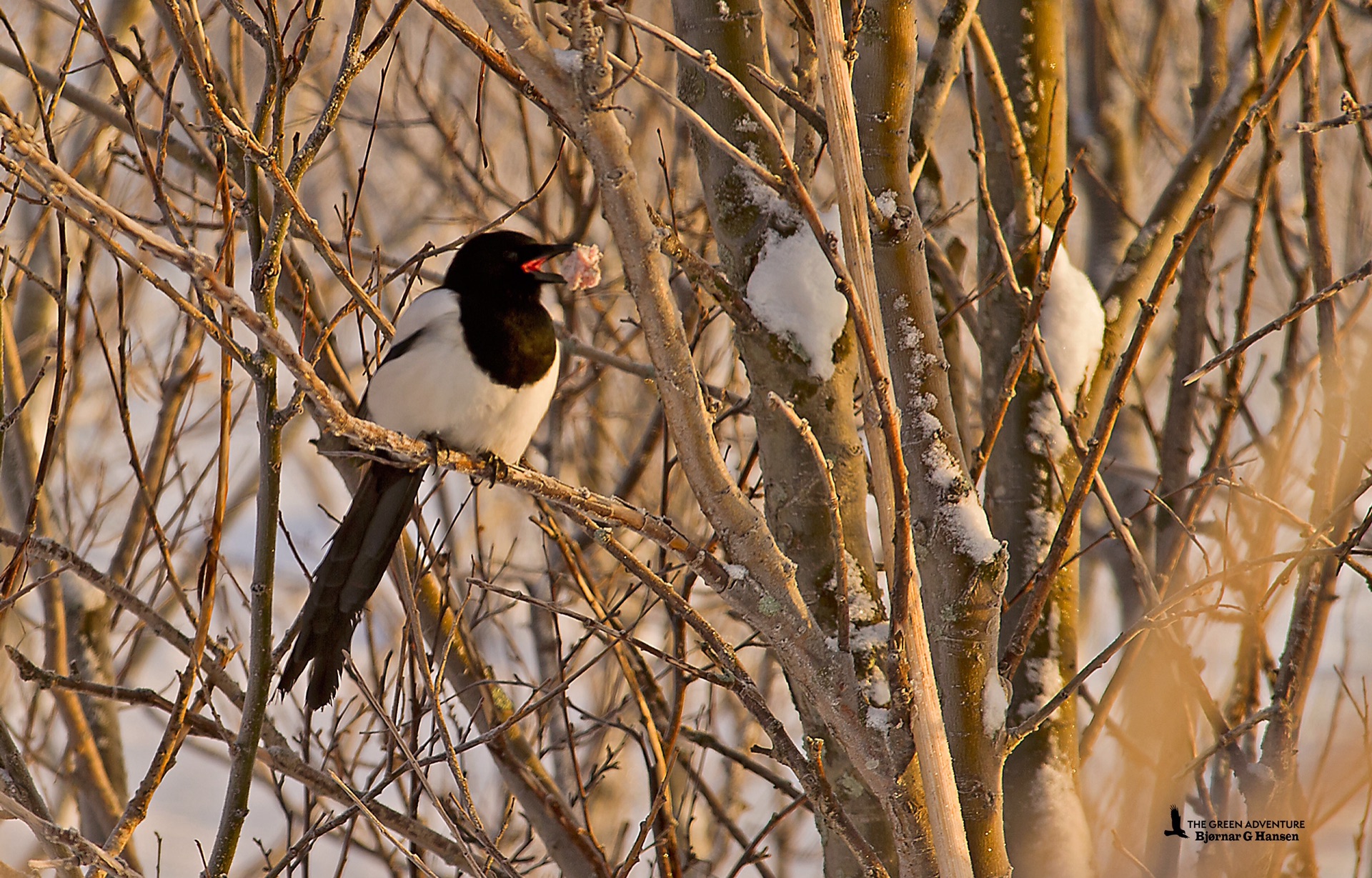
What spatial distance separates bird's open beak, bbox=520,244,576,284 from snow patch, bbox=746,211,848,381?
62cm

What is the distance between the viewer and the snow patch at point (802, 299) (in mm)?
2158

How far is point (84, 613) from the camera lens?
3211 millimetres

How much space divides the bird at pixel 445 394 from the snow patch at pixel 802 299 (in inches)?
21.9

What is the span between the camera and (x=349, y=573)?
2385mm

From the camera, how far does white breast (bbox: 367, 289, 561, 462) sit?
255 centimetres

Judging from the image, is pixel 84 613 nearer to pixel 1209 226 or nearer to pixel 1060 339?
pixel 1060 339

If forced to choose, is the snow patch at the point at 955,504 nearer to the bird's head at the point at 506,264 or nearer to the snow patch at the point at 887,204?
the snow patch at the point at 887,204

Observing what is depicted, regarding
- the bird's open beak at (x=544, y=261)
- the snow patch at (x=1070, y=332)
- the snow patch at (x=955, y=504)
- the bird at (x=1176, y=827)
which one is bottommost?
the bird at (x=1176, y=827)

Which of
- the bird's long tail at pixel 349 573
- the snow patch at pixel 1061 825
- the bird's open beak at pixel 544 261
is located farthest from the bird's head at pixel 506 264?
the snow patch at pixel 1061 825

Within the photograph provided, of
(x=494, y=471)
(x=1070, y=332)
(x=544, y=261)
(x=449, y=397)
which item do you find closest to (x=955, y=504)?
(x=494, y=471)

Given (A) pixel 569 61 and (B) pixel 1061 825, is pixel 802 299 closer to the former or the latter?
(A) pixel 569 61

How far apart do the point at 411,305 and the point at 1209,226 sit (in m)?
1.97

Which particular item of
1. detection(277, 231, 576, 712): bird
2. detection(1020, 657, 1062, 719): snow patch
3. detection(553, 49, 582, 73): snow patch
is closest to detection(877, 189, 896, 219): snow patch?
detection(553, 49, 582, 73): snow patch

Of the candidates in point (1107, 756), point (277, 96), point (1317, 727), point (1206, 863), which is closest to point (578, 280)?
point (277, 96)
